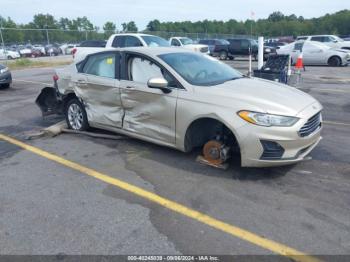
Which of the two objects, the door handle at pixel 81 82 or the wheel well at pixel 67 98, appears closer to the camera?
the door handle at pixel 81 82

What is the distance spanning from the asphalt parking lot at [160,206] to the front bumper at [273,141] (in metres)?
0.31

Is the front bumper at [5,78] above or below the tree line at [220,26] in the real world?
below

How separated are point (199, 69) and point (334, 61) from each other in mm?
16323

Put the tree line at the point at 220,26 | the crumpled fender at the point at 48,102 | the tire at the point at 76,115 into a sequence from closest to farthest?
1. the tire at the point at 76,115
2. the crumpled fender at the point at 48,102
3. the tree line at the point at 220,26

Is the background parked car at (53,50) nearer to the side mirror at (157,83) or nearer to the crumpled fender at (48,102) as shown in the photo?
the crumpled fender at (48,102)

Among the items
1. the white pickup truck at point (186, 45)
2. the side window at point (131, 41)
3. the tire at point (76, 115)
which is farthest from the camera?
the white pickup truck at point (186, 45)

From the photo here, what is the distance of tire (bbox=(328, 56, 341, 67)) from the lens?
60.7 ft

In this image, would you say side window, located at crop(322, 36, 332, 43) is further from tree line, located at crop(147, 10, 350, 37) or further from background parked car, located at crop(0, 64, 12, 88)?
tree line, located at crop(147, 10, 350, 37)

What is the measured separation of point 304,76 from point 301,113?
37.6 feet

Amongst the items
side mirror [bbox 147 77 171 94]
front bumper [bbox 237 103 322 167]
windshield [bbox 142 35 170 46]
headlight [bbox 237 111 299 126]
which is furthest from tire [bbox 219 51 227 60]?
headlight [bbox 237 111 299 126]

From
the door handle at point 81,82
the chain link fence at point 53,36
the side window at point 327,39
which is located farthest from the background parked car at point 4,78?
the chain link fence at point 53,36

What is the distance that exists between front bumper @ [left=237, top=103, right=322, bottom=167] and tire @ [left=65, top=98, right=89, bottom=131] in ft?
10.8

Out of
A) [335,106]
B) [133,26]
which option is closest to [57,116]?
[335,106]

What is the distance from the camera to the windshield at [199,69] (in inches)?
188
